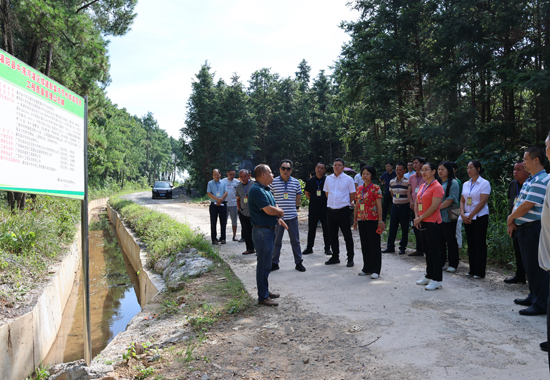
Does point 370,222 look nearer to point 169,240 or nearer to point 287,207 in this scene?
point 287,207

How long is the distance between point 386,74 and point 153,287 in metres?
13.5

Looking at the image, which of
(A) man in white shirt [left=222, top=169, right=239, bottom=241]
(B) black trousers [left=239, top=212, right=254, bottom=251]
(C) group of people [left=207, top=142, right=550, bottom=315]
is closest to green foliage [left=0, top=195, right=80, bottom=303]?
(C) group of people [left=207, top=142, right=550, bottom=315]

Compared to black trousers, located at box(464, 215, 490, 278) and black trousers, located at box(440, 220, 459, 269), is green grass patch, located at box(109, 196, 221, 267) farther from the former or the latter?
black trousers, located at box(464, 215, 490, 278)

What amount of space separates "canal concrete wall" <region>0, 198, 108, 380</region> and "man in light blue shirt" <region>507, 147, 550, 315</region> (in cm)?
585

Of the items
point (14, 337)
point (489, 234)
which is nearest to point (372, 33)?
point (489, 234)

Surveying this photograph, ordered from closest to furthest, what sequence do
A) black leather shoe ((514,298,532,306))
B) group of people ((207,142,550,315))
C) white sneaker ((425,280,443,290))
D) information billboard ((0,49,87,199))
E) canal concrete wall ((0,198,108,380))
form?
1. information billboard ((0,49,87,199))
2. canal concrete wall ((0,198,108,380))
3. group of people ((207,142,550,315))
4. black leather shoe ((514,298,532,306))
5. white sneaker ((425,280,443,290))

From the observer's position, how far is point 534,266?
169 inches

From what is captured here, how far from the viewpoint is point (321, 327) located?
405cm

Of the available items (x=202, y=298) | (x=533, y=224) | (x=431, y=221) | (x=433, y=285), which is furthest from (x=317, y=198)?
(x=533, y=224)

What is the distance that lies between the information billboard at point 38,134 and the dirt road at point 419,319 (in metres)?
2.80

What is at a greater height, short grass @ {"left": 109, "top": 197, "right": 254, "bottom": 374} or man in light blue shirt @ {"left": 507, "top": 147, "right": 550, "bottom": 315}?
man in light blue shirt @ {"left": 507, "top": 147, "right": 550, "bottom": 315}

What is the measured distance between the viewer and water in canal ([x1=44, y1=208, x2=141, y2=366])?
603 centimetres

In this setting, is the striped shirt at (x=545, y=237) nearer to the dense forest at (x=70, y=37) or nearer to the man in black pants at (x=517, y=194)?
the man in black pants at (x=517, y=194)

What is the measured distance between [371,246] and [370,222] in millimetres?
392
